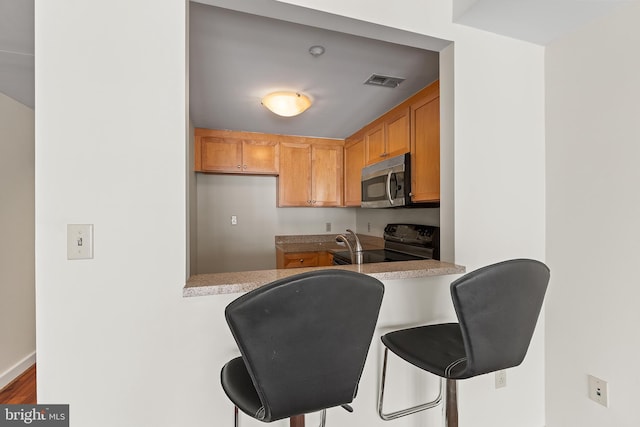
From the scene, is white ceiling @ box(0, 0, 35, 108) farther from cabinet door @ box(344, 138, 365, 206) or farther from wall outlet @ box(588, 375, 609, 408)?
wall outlet @ box(588, 375, 609, 408)

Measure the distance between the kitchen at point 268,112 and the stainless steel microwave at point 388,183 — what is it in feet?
1.68

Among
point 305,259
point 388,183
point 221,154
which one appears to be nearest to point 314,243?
point 305,259

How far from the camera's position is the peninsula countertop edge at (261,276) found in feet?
3.77

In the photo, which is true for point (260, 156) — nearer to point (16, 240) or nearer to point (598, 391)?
point (16, 240)

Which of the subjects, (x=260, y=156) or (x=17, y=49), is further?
(x=260, y=156)

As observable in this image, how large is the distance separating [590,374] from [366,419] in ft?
3.82

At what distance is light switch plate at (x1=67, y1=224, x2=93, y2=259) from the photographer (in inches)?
41.5

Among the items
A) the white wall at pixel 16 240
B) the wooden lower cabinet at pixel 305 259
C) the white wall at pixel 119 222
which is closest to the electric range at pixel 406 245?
the wooden lower cabinet at pixel 305 259

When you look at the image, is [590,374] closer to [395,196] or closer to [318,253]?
[395,196]

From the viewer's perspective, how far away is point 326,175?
4000mm

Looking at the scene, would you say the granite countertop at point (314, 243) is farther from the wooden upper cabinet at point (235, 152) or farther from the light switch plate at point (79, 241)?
the light switch plate at point (79, 241)

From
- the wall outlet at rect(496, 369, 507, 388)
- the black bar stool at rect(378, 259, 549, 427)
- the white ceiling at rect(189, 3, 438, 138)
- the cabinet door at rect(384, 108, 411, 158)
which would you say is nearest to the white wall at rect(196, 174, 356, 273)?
the white ceiling at rect(189, 3, 438, 138)

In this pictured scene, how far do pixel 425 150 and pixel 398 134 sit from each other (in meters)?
0.45

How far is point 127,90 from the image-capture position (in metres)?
1.12
